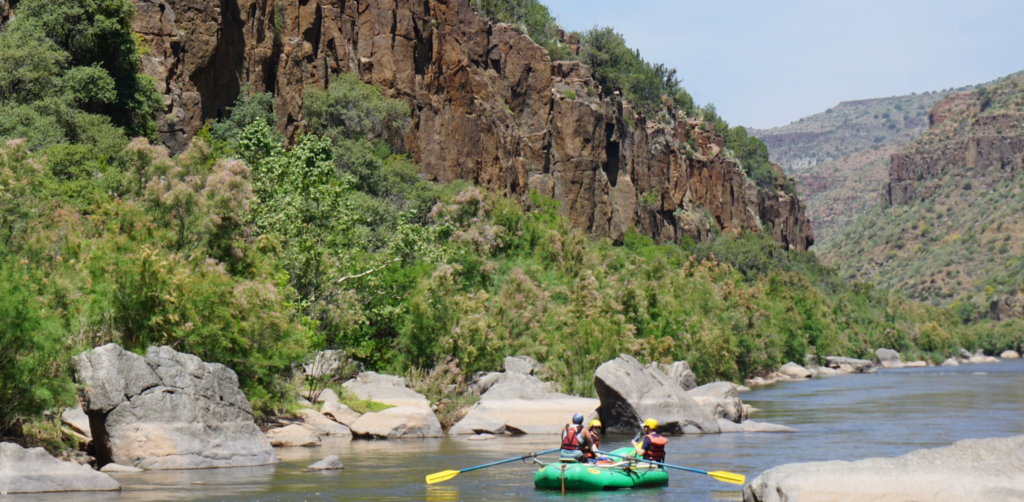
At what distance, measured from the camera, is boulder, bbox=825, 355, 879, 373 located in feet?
341

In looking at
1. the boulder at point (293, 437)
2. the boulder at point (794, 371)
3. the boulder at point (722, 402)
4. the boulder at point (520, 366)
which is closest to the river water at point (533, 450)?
the boulder at point (293, 437)

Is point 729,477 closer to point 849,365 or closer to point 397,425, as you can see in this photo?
point 397,425

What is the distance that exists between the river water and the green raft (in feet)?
0.89

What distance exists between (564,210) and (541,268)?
35.2 m

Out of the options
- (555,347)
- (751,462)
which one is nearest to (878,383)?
(555,347)

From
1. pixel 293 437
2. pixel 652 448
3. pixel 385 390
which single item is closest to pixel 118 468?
pixel 293 437

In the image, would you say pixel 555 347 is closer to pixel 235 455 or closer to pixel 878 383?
pixel 235 455

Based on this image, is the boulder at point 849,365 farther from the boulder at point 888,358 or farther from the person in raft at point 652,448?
the person in raft at point 652,448

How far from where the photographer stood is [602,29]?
131 meters

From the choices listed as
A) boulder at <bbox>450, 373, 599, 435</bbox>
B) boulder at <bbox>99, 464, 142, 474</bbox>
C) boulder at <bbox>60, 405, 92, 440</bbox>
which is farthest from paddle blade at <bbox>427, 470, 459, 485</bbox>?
boulder at <bbox>450, 373, 599, 435</bbox>

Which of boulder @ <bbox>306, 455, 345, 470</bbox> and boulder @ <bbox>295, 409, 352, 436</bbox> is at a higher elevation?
boulder @ <bbox>295, 409, 352, 436</bbox>

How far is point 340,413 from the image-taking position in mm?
35281

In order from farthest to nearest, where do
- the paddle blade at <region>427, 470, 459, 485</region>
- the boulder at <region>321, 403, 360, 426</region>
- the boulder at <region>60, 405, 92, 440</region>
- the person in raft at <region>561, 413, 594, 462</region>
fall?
the boulder at <region>321, 403, 360, 426</region> < the boulder at <region>60, 405, 92, 440</region> < the person in raft at <region>561, 413, 594, 462</region> < the paddle blade at <region>427, 470, 459, 485</region>

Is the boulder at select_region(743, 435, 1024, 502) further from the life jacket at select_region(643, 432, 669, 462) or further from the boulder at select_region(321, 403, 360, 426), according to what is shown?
the boulder at select_region(321, 403, 360, 426)
